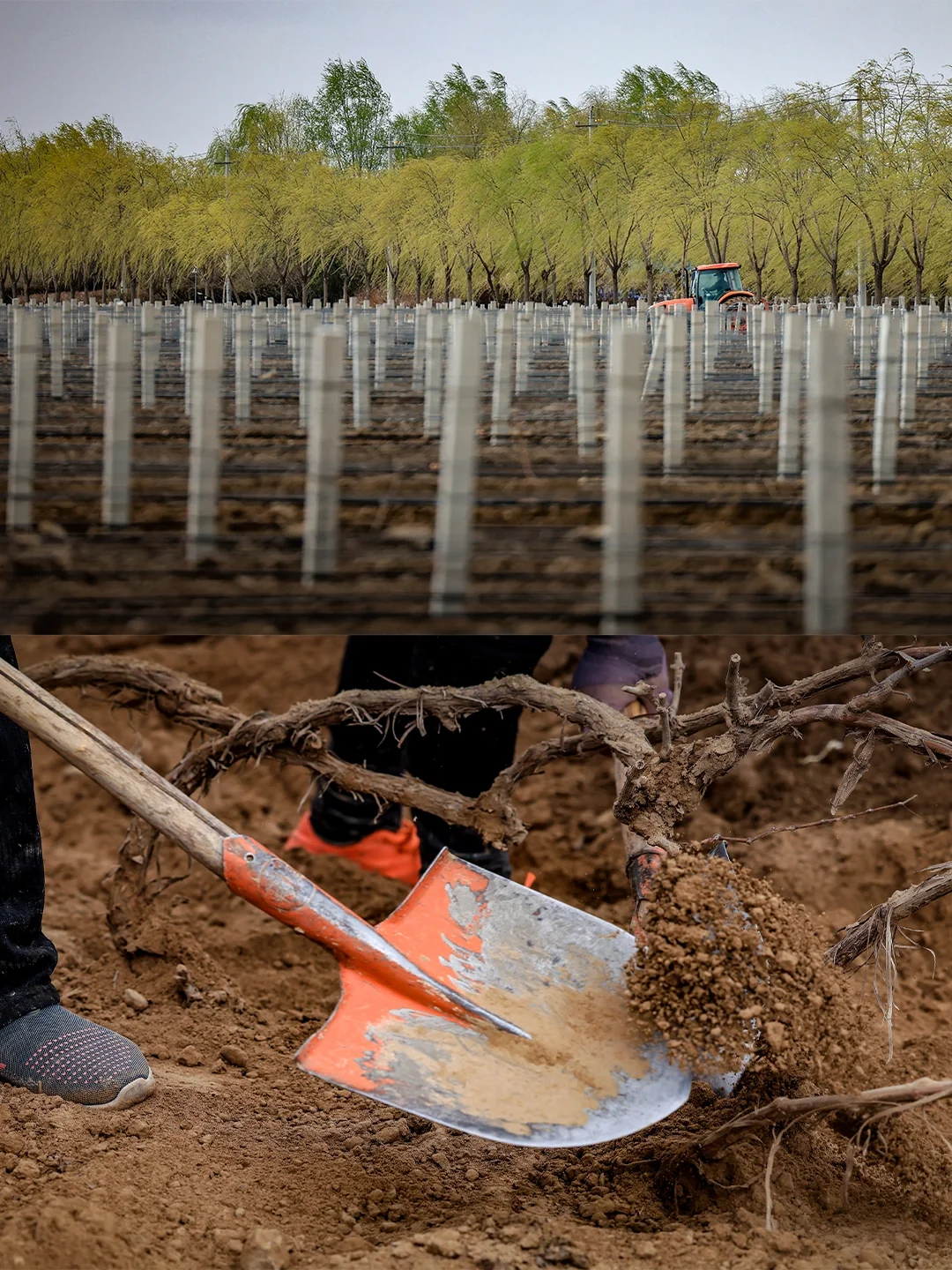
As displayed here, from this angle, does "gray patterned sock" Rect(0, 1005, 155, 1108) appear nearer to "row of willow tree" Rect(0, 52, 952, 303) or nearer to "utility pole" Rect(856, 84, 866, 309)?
"row of willow tree" Rect(0, 52, 952, 303)

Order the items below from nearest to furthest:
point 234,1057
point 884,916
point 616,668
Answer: point 884,916, point 234,1057, point 616,668

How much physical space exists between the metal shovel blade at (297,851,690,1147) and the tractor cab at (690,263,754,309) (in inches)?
199

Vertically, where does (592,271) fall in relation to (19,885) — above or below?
above

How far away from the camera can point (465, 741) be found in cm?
369

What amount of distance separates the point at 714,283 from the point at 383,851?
4460 millimetres

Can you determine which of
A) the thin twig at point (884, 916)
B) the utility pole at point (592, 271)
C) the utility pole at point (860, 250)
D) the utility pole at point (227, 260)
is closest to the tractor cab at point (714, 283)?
the utility pole at point (592, 271)

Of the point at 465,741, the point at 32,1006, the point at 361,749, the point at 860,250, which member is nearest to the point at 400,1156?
the point at 32,1006

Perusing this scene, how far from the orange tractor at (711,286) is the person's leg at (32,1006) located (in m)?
5.08

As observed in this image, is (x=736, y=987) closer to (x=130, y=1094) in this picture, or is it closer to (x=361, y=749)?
(x=130, y=1094)

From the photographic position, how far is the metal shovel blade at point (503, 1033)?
2250mm

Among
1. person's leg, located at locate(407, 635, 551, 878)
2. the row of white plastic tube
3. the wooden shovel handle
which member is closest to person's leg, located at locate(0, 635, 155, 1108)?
the wooden shovel handle

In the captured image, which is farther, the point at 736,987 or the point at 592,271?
the point at 592,271

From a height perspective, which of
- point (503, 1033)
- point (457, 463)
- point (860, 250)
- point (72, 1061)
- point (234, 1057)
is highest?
point (860, 250)

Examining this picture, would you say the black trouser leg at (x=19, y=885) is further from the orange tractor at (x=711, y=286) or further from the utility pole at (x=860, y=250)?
the utility pole at (x=860, y=250)
